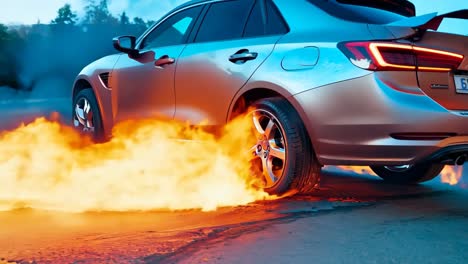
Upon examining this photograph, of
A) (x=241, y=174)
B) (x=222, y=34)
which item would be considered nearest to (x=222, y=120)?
(x=241, y=174)

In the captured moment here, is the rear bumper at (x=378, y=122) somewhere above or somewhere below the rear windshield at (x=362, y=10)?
below

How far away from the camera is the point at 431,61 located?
4.28 metres

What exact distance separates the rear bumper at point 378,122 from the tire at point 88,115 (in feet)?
10.8

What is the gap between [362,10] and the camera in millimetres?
4758

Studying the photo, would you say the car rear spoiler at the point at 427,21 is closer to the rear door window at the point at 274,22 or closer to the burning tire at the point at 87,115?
the rear door window at the point at 274,22

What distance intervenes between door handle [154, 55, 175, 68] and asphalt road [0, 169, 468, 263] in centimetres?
175

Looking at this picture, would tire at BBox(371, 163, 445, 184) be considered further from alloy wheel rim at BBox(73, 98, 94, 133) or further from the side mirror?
alloy wheel rim at BBox(73, 98, 94, 133)

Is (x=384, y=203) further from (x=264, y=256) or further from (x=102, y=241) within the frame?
(x=102, y=241)

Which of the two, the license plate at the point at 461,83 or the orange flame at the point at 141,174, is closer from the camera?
the license plate at the point at 461,83

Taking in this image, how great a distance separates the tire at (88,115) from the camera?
7.10 m

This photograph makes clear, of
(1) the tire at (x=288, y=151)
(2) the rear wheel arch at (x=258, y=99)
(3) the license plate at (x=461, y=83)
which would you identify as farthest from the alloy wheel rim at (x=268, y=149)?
(3) the license plate at (x=461, y=83)

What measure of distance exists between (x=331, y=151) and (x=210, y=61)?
1.43 m

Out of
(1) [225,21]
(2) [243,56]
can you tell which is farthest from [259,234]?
(1) [225,21]

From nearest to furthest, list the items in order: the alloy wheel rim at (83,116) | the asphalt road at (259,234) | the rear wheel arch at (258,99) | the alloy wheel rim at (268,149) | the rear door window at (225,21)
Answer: the asphalt road at (259,234) → the rear wheel arch at (258,99) → the alloy wheel rim at (268,149) → the rear door window at (225,21) → the alloy wheel rim at (83,116)
